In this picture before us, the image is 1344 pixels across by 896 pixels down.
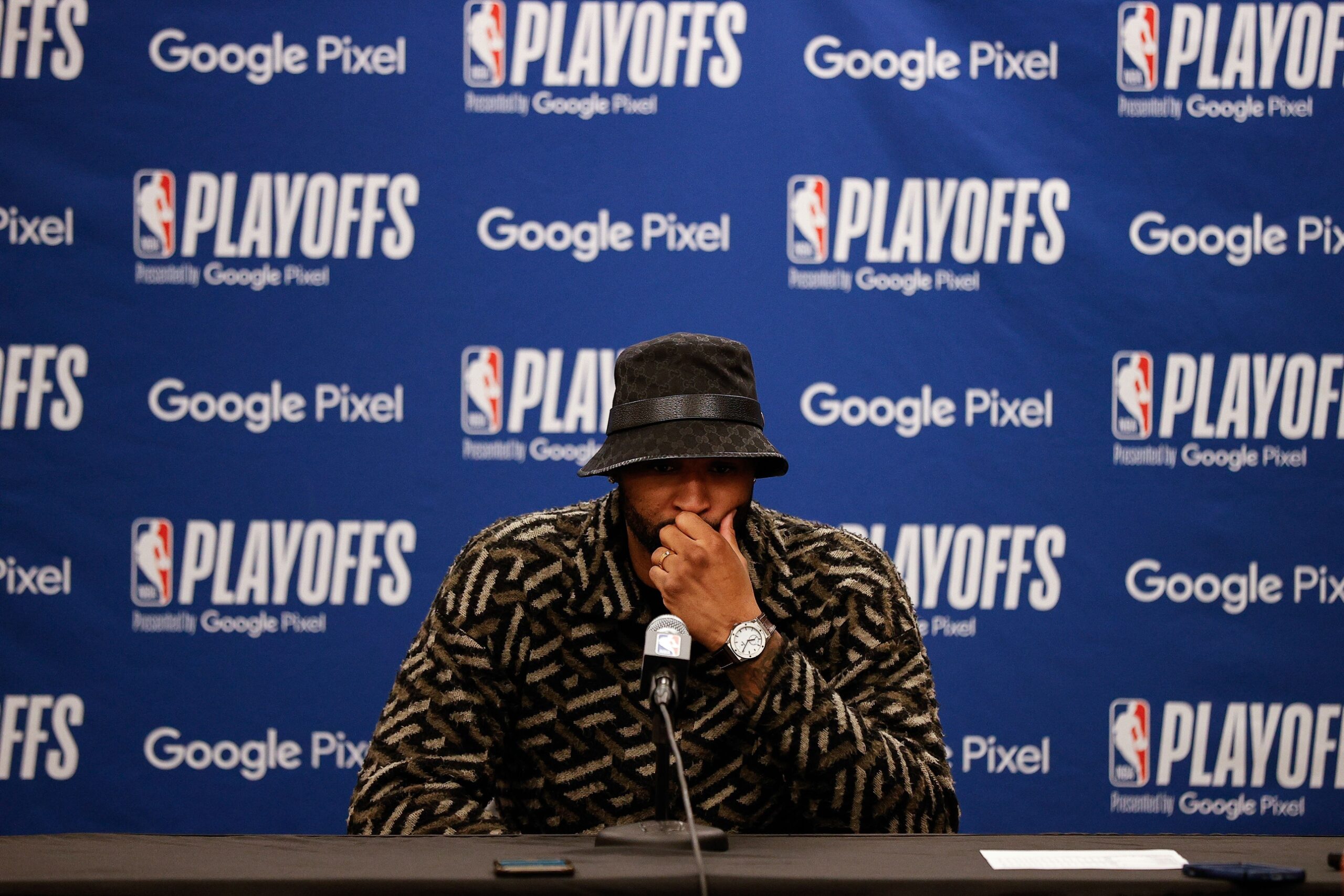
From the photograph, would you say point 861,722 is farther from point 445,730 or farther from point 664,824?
point 445,730

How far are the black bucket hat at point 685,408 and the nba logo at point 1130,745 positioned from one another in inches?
64.9

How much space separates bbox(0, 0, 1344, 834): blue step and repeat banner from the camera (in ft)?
9.55

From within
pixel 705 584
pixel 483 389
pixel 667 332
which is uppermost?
pixel 667 332

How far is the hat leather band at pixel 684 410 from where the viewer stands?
1638 millimetres

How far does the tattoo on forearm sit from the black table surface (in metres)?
0.24

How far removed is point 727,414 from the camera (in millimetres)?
1646

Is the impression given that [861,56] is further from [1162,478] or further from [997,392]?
[1162,478]

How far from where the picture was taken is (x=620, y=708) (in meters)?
1.68

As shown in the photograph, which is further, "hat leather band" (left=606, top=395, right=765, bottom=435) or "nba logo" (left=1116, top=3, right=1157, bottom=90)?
"nba logo" (left=1116, top=3, right=1157, bottom=90)

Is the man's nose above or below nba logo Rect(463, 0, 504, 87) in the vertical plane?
below

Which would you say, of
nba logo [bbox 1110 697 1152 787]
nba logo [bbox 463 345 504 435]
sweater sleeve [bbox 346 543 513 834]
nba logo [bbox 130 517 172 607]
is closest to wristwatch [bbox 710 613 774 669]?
sweater sleeve [bbox 346 543 513 834]

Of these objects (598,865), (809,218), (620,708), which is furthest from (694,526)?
(809,218)

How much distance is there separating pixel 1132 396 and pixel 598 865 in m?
2.28

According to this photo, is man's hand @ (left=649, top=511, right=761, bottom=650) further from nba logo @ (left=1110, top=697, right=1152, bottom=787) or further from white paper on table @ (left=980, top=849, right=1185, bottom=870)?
nba logo @ (left=1110, top=697, right=1152, bottom=787)
